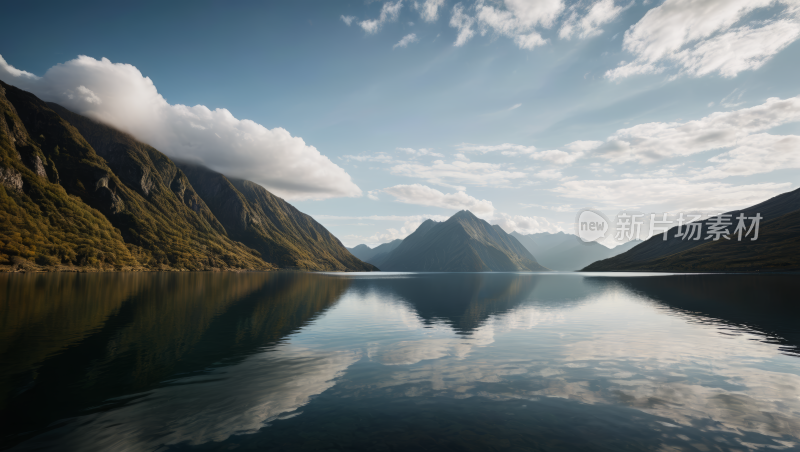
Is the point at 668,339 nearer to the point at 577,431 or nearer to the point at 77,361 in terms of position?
the point at 577,431

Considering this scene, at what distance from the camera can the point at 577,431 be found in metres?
15.7

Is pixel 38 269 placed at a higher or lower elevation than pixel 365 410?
lower

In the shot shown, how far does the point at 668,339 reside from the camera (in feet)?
124

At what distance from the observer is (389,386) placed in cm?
2202

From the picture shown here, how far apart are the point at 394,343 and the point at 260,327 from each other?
727 inches

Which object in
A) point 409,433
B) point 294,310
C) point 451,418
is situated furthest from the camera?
point 294,310

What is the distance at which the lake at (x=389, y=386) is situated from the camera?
14953 millimetres

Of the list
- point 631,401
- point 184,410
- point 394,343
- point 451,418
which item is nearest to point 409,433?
point 451,418

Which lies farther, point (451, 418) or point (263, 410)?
point (263, 410)

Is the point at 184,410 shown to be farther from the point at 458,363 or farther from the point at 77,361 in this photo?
the point at 458,363

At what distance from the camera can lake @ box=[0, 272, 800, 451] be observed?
15.0m

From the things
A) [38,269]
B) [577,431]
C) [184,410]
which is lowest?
[38,269]

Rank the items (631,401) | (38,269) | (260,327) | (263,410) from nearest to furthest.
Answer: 1. (263,410)
2. (631,401)
3. (260,327)
4. (38,269)

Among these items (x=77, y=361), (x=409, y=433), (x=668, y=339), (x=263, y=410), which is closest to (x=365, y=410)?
(x=409, y=433)
